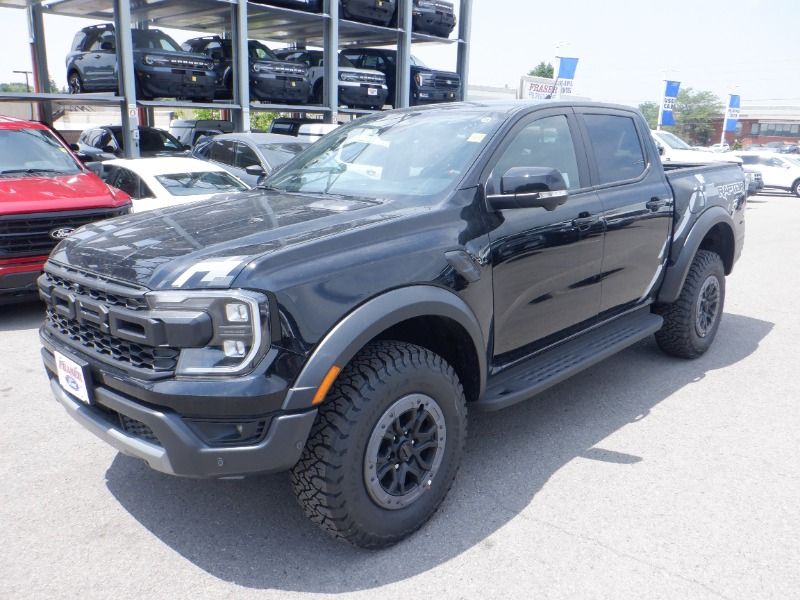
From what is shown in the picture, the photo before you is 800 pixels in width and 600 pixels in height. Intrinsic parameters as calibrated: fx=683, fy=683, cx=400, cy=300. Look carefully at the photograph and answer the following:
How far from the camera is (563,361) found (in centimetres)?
378

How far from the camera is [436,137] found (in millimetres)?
3602

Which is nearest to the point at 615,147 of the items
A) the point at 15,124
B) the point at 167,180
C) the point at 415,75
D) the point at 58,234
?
the point at 58,234

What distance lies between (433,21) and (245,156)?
8.49 meters

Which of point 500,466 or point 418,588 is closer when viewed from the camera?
point 418,588

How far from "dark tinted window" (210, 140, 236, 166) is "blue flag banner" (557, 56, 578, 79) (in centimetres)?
937

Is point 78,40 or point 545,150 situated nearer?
point 545,150

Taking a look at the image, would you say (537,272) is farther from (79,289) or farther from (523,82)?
(523,82)

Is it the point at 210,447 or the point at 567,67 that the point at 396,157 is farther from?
the point at 567,67

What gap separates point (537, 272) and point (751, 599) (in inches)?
65.8

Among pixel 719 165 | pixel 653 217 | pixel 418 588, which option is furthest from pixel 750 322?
pixel 418 588

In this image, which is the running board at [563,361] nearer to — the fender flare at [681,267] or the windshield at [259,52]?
the fender flare at [681,267]

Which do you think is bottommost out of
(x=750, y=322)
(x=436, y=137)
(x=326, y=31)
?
(x=750, y=322)

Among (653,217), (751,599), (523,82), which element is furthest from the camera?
(523,82)

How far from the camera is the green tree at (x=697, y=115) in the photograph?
8481cm
